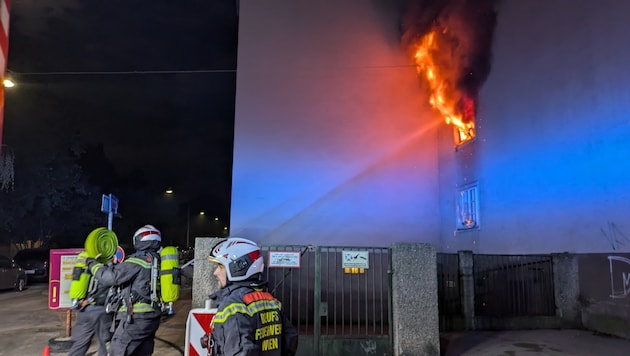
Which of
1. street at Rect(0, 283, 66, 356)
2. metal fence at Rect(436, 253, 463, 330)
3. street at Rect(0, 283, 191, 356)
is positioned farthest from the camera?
metal fence at Rect(436, 253, 463, 330)

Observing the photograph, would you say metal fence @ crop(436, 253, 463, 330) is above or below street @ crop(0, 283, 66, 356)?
above

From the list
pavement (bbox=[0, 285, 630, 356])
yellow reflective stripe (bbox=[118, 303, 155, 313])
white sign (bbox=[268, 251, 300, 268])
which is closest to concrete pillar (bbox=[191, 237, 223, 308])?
white sign (bbox=[268, 251, 300, 268])

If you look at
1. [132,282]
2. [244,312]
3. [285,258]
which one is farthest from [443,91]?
[244,312]

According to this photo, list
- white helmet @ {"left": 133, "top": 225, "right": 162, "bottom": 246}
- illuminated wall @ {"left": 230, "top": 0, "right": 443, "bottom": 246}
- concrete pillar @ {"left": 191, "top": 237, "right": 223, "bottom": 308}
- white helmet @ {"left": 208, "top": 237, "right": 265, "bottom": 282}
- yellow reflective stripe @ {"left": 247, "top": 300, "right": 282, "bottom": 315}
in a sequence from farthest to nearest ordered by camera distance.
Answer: illuminated wall @ {"left": 230, "top": 0, "right": 443, "bottom": 246} < concrete pillar @ {"left": 191, "top": 237, "right": 223, "bottom": 308} < white helmet @ {"left": 133, "top": 225, "right": 162, "bottom": 246} < white helmet @ {"left": 208, "top": 237, "right": 265, "bottom": 282} < yellow reflective stripe @ {"left": 247, "top": 300, "right": 282, "bottom": 315}

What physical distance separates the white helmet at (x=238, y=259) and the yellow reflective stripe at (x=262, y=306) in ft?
0.58

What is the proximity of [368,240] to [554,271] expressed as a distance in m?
5.12

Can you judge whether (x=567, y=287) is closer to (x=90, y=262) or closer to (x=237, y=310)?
(x=90, y=262)

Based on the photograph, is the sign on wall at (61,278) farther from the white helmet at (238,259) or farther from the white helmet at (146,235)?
the white helmet at (238,259)

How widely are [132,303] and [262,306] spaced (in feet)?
9.50

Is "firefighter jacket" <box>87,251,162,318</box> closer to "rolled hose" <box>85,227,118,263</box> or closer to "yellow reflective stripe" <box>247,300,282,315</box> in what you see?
"rolled hose" <box>85,227,118,263</box>

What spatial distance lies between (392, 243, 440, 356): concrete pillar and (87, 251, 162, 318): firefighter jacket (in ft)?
12.9

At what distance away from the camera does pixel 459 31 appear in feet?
45.2

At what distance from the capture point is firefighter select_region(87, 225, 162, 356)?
501 cm

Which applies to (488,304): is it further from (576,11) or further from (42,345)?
(42,345)
